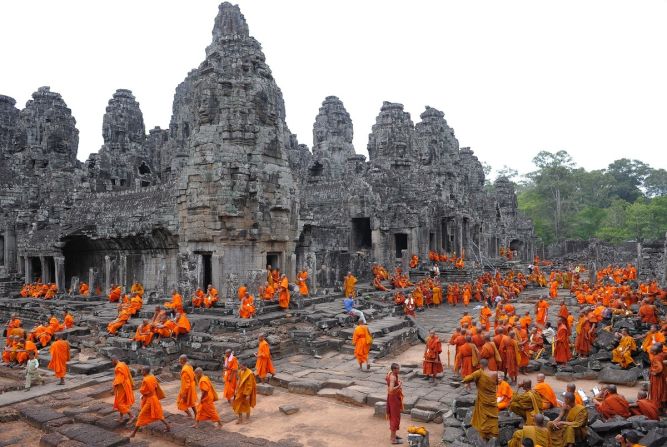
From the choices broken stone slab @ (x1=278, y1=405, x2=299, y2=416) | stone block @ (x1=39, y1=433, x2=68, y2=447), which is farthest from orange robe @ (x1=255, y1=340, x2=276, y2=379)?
stone block @ (x1=39, y1=433, x2=68, y2=447)

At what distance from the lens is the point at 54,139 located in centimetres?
2953

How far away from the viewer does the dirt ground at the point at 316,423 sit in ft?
24.5

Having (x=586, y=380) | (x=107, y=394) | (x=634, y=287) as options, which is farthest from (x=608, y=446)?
(x=634, y=287)

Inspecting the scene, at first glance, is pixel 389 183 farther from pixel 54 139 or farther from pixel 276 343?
pixel 54 139

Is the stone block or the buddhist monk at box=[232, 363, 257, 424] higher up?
the buddhist monk at box=[232, 363, 257, 424]

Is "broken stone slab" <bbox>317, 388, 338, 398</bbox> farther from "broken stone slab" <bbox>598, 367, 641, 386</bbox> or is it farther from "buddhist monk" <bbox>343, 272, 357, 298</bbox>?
"buddhist monk" <bbox>343, 272, 357, 298</bbox>

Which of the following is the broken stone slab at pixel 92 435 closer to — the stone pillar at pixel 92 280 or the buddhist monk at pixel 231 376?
the buddhist monk at pixel 231 376

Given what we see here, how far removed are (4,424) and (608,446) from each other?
29.3 ft

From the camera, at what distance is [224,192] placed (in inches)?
571

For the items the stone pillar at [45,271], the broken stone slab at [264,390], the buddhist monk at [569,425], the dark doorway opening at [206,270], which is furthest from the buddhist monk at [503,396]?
the stone pillar at [45,271]

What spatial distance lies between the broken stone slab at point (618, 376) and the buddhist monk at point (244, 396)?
21.7 ft

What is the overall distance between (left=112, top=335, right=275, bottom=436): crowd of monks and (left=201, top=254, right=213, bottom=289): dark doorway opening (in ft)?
21.9

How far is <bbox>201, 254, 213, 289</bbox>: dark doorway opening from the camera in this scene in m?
15.1

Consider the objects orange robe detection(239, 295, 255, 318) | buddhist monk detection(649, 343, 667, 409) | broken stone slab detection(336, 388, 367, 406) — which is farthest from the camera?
orange robe detection(239, 295, 255, 318)
